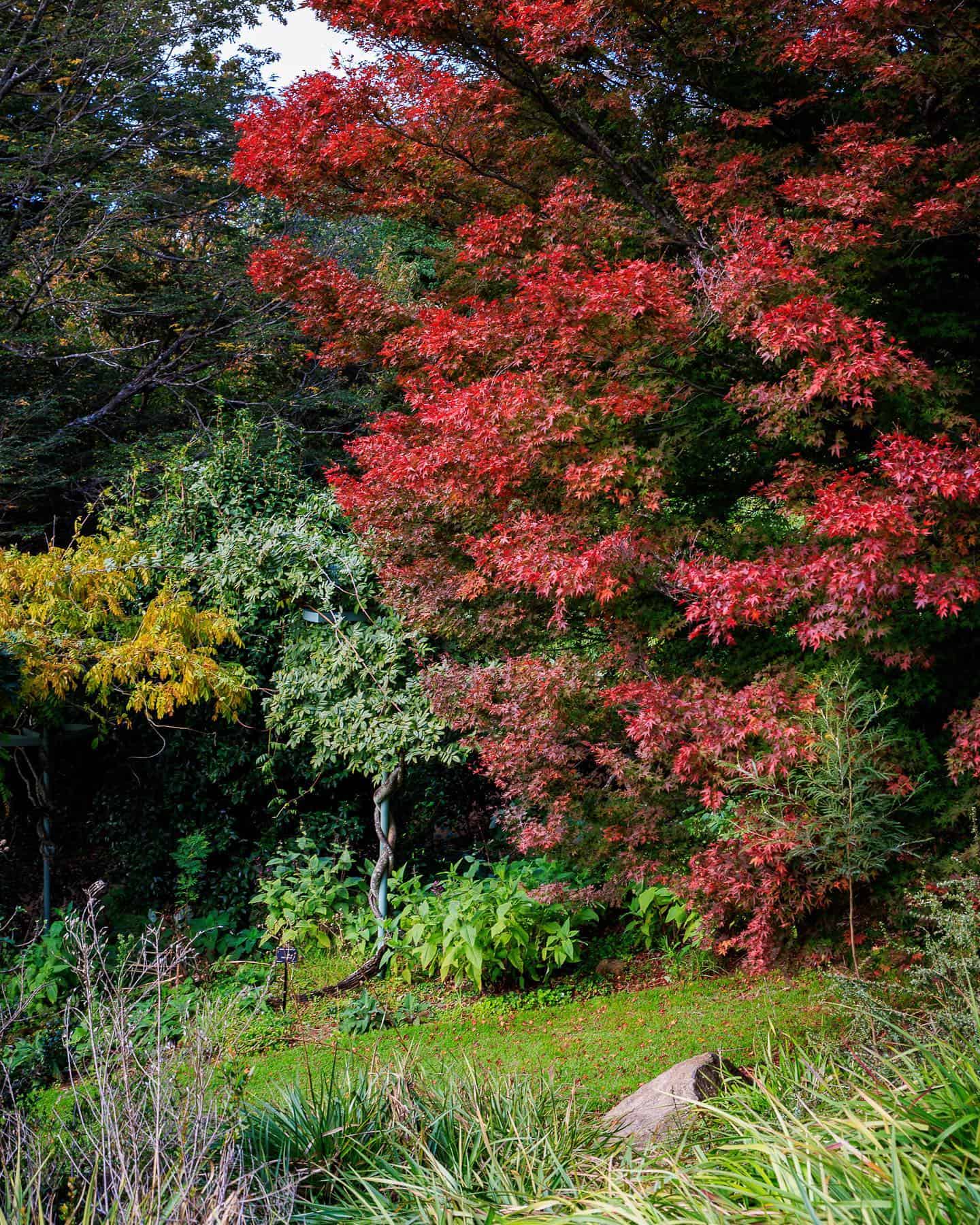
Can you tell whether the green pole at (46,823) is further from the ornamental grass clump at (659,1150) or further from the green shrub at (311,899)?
the ornamental grass clump at (659,1150)

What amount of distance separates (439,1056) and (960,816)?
10.2ft

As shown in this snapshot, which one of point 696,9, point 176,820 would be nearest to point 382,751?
point 176,820

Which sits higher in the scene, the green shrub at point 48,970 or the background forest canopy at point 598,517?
the background forest canopy at point 598,517

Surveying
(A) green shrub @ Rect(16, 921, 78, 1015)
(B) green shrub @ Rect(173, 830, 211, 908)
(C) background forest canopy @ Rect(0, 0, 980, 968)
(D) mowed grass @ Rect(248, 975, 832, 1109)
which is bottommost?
(D) mowed grass @ Rect(248, 975, 832, 1109)

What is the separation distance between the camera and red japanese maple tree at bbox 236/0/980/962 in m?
4.58

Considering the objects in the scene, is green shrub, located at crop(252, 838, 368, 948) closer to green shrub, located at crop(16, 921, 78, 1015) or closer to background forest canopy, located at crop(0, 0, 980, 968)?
background forest canopy, located at crop(0, 0, 980, 968)

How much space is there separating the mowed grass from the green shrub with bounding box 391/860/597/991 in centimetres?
31

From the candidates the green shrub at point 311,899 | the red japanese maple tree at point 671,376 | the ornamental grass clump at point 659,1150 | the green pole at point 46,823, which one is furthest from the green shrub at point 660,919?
the green pole at point 46,823

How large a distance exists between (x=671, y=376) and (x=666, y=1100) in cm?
352

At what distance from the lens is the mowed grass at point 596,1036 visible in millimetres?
5328

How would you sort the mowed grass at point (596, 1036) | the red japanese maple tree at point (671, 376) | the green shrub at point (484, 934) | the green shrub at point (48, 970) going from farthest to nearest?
the green shrub at point (484, 934)
the green shrub at point (48, 970)
the mowed grass at point (596, 1036)
the red japanese maple tree at point (671, 376)

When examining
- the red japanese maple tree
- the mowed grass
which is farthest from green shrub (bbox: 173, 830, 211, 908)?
the red japanese maple tree

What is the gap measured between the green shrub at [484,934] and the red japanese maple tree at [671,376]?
69 centimetres

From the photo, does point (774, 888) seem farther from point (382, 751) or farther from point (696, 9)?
point (696, 9)
